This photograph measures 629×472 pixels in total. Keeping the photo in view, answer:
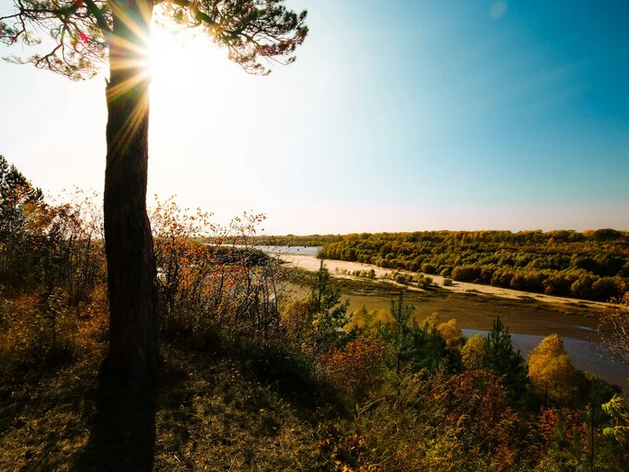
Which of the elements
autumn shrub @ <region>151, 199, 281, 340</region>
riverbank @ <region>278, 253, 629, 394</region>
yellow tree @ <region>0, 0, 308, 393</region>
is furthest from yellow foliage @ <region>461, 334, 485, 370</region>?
yellow tree @ <region>0, 0, 308, 393</region>

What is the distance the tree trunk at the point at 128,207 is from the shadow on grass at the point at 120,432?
0.64 ft

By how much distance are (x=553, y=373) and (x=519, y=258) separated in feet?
166

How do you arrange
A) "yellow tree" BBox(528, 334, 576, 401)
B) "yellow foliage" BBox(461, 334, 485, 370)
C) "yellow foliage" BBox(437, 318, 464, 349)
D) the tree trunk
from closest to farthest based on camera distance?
1. the tree trunk
2. "yellow tree" BBox(528, 334, 576, 401)
3. "yellow foliage" BBox(461, 334, 485, 370)
4. "yellow foliage" BBox(437, 318, 464, 349)

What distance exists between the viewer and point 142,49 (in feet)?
12.9

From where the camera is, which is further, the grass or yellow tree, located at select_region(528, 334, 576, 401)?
yellow tree, located at select_region(528, 334, 576, 401)

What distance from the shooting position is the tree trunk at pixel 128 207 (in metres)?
3.71

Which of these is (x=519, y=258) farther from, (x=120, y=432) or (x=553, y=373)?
(x=120, y=432)

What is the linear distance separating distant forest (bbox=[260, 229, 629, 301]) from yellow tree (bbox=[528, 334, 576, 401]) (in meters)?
33.8

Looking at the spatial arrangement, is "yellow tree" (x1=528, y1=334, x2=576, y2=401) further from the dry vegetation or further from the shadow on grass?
the shadow on grass

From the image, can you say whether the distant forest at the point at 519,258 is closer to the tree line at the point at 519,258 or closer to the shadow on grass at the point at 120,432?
the tree line at the point at 519,258

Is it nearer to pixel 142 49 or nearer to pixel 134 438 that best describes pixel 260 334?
pixel 134 438

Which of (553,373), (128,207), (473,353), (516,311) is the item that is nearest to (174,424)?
(128,207)

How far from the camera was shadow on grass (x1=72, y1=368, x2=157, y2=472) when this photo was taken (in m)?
2.65

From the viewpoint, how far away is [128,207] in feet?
12.1
